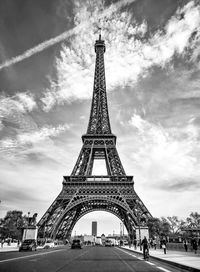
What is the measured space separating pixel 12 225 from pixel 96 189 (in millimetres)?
38501

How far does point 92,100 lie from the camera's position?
268ft

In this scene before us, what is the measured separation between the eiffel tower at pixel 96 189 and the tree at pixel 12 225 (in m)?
20.7

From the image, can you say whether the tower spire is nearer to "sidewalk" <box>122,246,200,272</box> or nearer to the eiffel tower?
the eiffel tower

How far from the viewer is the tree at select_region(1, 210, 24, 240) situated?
3326 inches

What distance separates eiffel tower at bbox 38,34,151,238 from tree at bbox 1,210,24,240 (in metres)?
20.7

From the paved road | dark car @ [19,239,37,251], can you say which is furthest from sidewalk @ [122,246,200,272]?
dark car @ [19,239,37,251]

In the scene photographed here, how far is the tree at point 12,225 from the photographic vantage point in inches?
3326

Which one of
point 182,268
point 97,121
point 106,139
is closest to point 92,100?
point 97,121

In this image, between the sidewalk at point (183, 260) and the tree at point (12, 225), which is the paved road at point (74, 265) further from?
the tree at point (12, 225)

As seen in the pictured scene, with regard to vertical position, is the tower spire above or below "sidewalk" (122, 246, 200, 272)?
above

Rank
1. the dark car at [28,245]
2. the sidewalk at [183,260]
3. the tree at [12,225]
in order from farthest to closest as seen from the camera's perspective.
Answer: the tree at [12,225] → the dark car at [28,245] → the sidewalk at [183,260]

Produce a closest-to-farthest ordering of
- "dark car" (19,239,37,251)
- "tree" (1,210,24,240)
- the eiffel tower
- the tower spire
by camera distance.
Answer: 1. "dark car" (19,239,37,251)
2. the eiffel tower
3. the tower spire
4. "tree" (1,210,24,240)

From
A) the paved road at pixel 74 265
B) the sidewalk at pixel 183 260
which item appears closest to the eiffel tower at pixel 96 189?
the sidewalk at pixel 183 260

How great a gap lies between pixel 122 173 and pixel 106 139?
11.2m
